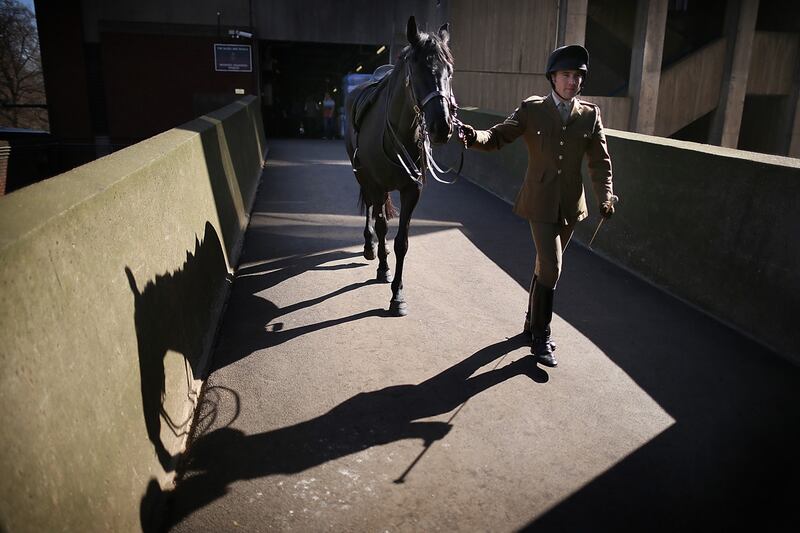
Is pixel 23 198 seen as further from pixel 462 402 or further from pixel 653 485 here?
pixel 653 485

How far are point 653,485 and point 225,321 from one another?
12.3 ft

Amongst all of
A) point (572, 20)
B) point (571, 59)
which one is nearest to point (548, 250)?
point (571, 59)

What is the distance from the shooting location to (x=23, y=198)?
2436mm

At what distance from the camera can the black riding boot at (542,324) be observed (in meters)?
4.73

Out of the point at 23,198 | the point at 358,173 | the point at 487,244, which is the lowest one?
the point at 487,244

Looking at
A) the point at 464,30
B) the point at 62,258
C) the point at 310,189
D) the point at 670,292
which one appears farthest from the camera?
the point at 464,30

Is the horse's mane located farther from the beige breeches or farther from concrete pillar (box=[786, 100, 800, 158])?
concrete pillar (box=[786, 100, 800, 158])

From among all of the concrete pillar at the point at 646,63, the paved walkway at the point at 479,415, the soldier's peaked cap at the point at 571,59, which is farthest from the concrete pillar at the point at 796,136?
the soldier's peaked cap at the point at 571,59

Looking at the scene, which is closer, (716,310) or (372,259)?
(716,310)

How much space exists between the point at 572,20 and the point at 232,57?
11555 millimetres

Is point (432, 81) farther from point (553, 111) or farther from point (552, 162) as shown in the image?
point (552, 162)

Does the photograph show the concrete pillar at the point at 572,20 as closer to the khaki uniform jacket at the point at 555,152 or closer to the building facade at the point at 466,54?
the building facade at the point at 466,54

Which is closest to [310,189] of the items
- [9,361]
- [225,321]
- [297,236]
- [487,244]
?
[297,236]

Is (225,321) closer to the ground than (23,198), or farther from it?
closer to the ground
